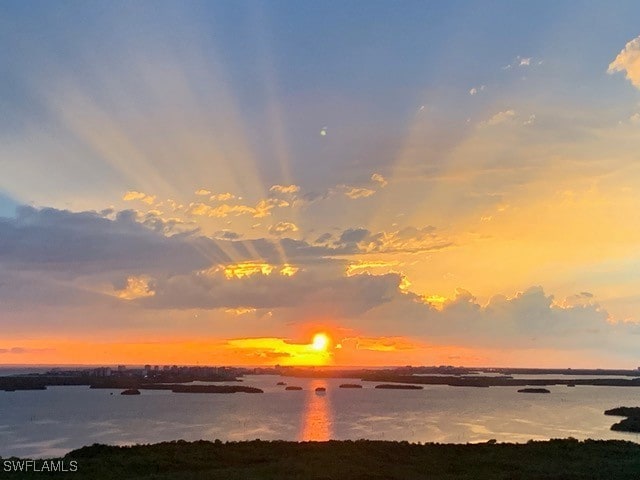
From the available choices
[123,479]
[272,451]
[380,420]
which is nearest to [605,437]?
[380,420]

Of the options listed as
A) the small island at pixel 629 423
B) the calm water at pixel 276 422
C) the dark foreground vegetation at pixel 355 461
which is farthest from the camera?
the small island at pixel 629 423

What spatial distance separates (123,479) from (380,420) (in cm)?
5748

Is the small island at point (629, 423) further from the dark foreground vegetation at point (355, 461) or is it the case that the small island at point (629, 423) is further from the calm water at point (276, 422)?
the dark foreground vegetation at point (355, 461)

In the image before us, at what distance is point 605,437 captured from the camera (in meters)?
64.9

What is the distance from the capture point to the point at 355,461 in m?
36.7

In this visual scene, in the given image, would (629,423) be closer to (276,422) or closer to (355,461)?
(276,422)

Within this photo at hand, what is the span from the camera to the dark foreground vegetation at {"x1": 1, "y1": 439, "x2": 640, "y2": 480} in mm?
32438

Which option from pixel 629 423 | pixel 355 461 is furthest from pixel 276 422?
pixel 355 461

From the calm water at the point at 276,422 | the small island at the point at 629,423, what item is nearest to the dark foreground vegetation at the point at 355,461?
the calm water at the point at 276,422

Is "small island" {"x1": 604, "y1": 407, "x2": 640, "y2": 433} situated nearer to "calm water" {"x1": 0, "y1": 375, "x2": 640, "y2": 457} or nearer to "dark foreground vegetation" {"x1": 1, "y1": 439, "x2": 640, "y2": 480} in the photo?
"calm water" {"x1": 0, "y1": 375, "x2": 640, "y2": 457}

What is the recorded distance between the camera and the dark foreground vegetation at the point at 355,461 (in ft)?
106

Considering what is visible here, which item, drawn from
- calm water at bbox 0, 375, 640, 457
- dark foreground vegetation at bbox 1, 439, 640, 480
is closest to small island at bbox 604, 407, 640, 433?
calm water at bbox 0, 375, 640, 457

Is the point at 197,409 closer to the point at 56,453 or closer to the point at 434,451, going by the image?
the point at 56,453

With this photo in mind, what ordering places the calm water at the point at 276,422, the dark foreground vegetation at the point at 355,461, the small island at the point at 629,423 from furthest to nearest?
the small island at the point at 629,423 → the calm water at the point at 276,422 → the dark foreground vegetation at the point at 355,461
